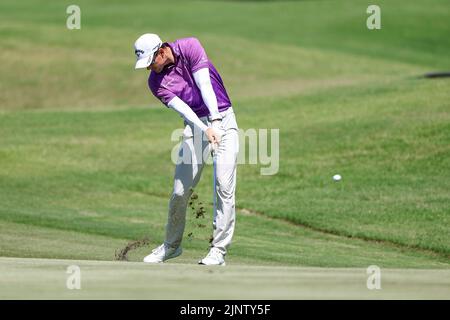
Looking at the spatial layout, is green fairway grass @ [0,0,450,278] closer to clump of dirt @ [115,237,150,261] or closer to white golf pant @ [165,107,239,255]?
clump of dirt @ [115,237,150,261]

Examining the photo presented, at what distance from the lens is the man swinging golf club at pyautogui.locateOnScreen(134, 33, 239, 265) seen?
33.9ft

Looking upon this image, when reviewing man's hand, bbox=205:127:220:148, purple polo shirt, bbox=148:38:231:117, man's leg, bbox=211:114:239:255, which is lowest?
man's leg, bbox=211:114:239:255

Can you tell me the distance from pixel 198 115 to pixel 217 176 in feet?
2.31

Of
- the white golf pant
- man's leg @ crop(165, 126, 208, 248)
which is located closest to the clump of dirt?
man's leg @ crop(165, 126, 208, 248)

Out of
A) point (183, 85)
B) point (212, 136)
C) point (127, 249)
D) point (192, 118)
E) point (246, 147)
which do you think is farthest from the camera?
point (246, 147)

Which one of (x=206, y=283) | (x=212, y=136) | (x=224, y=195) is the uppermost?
(x=212, y=136)

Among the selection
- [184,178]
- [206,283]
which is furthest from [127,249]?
[206,283]

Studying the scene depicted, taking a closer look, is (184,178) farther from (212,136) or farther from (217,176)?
(212,136)

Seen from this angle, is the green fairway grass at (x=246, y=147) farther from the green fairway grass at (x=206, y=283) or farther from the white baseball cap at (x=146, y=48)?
the white baseball cap at (x=146, y=48)

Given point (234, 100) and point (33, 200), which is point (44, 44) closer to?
point (234, 100)

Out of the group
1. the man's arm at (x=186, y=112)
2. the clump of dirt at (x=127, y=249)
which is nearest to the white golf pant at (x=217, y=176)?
the man's arm at (x=186, y=112)

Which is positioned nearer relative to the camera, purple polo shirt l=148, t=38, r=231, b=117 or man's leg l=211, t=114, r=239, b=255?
man's leg l=211, t=114, r=239, b=255

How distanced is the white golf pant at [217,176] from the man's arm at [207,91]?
25 cm

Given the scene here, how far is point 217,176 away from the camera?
10484mm
